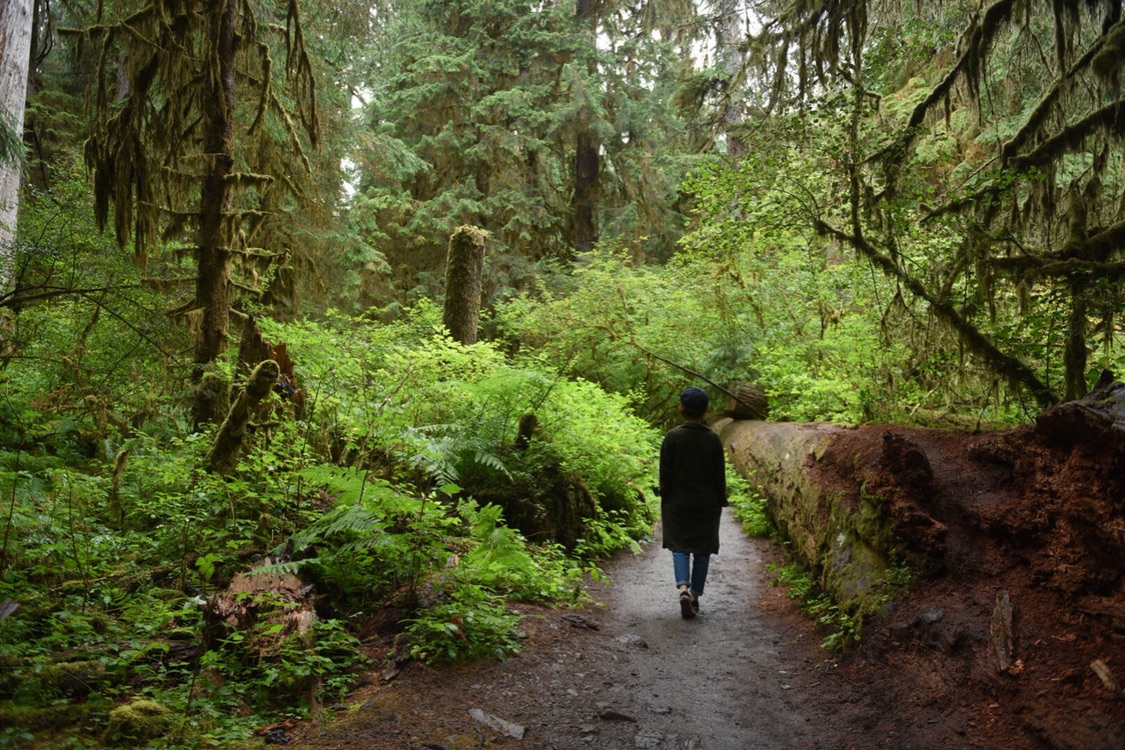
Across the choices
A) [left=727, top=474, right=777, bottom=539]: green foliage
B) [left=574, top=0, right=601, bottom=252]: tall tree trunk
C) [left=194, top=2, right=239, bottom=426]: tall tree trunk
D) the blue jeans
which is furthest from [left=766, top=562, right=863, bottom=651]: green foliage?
[left=574, top=0, right=601, bottom=252]: tall tree trunk

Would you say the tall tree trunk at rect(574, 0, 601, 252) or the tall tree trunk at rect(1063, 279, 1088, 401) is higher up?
the tall tree trunk at rect(574, 0, 601, 252)

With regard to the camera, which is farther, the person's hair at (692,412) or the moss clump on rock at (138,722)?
the person's hair at (692,412)

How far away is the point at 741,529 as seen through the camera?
1063cm

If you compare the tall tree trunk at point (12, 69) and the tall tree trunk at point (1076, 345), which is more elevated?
the tall tree trunk at point (12, 69)

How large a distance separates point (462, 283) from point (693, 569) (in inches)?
292

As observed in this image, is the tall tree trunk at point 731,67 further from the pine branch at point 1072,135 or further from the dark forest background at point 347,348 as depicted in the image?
the pine branch at point 1072,135

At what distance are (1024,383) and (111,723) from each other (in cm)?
766

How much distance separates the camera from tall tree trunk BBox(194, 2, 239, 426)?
7781 millimetres

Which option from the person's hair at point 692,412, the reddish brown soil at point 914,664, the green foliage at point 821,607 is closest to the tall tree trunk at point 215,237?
the reddish brown soil at point 914,664

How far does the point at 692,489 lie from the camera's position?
6621mm

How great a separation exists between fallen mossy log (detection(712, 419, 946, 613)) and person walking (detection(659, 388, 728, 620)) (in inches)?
43.9

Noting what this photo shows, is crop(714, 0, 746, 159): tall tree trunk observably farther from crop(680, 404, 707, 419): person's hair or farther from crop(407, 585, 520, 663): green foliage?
crop(407, 585, 520, 663): green foliage

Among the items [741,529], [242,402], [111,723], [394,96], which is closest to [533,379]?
[242,402]

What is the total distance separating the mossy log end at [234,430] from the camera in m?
5.69
